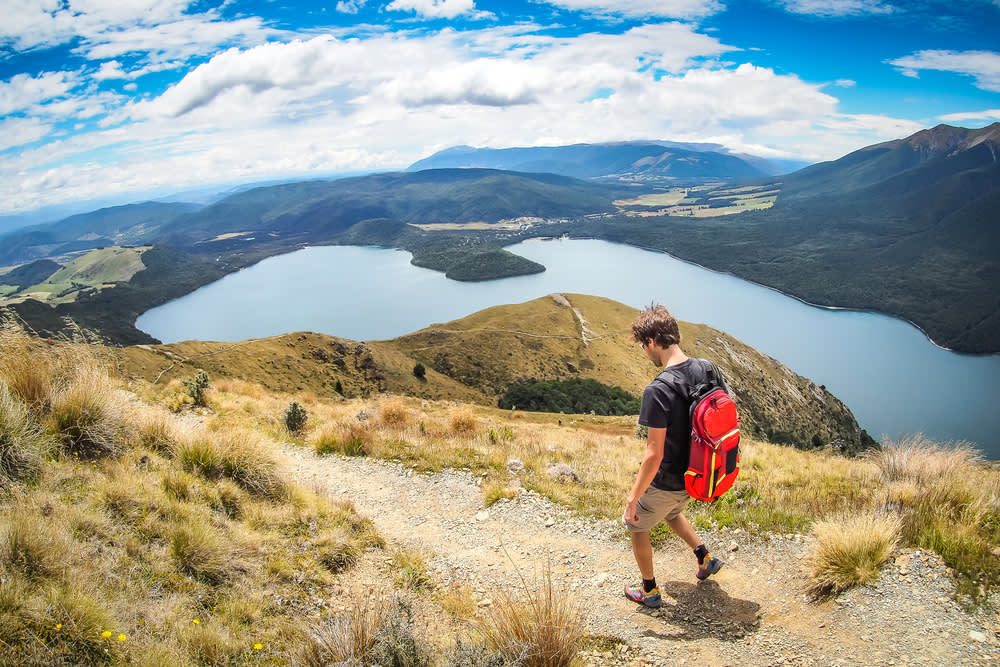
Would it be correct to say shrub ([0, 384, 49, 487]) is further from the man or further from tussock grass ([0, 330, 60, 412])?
the man

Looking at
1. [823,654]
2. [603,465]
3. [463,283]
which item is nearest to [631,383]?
[603,465]

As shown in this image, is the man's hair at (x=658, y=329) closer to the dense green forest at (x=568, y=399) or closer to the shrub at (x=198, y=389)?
the shrub at (x=198, y=389)

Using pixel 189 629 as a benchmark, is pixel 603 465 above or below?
below

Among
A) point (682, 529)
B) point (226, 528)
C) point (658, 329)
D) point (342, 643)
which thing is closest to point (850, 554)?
point (682, 529)

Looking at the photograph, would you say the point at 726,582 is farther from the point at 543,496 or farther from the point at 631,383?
the point at 631,383

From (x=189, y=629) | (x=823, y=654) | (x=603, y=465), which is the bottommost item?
(x=603, y=465)

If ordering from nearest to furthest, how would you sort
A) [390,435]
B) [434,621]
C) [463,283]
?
[434,621] < [390,435] < [463,283]

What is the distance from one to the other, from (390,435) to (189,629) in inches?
239

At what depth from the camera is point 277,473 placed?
19.8 ft

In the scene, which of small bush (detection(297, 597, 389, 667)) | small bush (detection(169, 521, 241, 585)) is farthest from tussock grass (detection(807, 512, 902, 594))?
small bush (detection(169, 521, 241, 585))

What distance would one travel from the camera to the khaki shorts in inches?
152

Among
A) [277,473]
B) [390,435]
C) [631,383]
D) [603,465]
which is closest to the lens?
[277,473]

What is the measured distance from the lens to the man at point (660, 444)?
3539mm

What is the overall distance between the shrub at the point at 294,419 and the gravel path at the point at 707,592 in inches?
157
